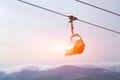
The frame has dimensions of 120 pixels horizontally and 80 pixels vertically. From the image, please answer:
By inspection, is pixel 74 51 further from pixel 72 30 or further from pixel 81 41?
pixel 72 30

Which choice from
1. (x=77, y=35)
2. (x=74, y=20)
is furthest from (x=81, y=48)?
(x=74, y=20)

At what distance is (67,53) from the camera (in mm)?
10141

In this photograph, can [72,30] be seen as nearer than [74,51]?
No

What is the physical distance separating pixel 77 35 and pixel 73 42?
2.03ft

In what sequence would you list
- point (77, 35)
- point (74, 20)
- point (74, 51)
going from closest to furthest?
point (74, 51), point (77, 35), point (74, 20)

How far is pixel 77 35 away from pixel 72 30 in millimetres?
543

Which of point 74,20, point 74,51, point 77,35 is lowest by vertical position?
point 74,51

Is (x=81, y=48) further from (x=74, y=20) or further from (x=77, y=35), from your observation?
(x=74, y=20)

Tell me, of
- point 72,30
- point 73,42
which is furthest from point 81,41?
point 72,30

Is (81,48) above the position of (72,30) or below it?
below

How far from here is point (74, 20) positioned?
37.9 ft

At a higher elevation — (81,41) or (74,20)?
(74,20)

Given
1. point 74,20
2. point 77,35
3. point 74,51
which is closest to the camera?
point 74,51

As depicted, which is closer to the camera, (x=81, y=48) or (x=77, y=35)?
(x=81, y=48)
